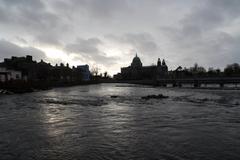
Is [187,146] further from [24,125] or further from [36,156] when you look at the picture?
[24,125]

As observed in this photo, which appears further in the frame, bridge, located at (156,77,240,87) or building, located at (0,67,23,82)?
bridge, located at (156,77,240,87)

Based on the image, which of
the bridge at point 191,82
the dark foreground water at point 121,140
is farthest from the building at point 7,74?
the bridge at point 191,82

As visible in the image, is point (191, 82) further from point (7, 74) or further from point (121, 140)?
point (121, 140)

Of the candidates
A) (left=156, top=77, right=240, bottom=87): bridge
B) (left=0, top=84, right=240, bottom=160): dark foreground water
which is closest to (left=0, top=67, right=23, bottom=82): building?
(left=0, top=84, right=240, bottom=160): dark foreground water

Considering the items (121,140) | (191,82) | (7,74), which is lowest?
(121,140)

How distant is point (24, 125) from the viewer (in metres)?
20.9

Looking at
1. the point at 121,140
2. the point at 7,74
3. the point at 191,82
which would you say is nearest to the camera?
the point at 121,140

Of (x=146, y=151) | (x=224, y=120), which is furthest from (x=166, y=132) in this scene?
(x=224, y=120)

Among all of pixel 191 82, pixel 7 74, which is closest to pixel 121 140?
pixel 7 74

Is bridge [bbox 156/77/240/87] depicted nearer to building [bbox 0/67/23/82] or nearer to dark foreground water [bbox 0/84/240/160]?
building [bbox 0/67/23/82]

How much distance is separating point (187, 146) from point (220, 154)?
1.94 metres

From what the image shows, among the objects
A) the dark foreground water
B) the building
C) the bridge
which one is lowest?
the dark foreground water

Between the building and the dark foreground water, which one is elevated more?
the building

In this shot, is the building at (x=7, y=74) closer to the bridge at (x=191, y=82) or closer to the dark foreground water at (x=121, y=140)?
the dark foreground water at (x=121, y=140)
